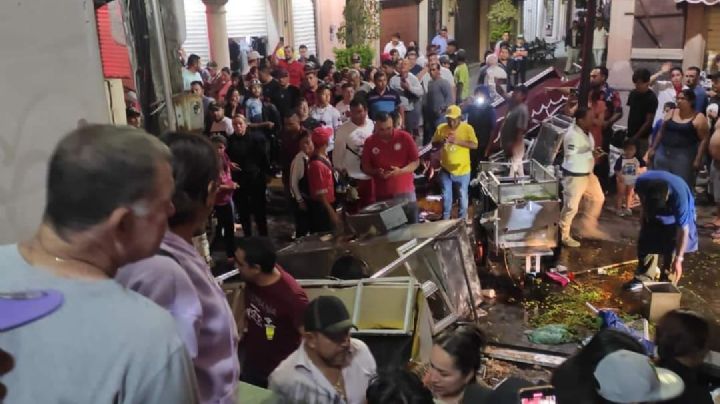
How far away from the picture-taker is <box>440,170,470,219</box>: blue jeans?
876cm

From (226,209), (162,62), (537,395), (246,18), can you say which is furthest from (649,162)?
(246,18)

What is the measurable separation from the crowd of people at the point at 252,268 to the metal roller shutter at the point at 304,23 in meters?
13.3

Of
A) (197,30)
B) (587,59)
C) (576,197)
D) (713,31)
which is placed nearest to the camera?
(576,197)

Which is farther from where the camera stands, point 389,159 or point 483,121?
point 483,121

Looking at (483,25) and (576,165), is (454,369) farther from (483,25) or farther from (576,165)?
(483,25)

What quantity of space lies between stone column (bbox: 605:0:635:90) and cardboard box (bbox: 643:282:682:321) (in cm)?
1285

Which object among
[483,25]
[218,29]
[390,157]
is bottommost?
[390,157]

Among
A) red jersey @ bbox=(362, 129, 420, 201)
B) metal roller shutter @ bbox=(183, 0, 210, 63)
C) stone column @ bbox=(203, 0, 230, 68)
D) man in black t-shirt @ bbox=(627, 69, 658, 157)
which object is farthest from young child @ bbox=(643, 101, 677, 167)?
metal roller shutter @ bbox=(183, 0, 210, 63)

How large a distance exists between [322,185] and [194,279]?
5553mm

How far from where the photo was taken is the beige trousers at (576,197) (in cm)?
827

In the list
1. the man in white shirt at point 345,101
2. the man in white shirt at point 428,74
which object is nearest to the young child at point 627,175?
the man in white shirt at point 428,74

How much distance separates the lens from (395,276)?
18.6 feet

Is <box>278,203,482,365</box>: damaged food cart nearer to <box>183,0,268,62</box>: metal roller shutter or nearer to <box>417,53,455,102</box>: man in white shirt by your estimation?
<box>417,53,455,102</box>: man in white shirt

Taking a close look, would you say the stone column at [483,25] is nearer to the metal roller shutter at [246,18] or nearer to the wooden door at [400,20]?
the wooden door at [400,20]
